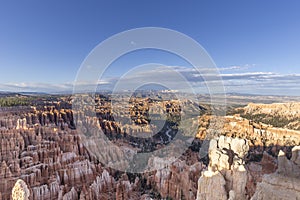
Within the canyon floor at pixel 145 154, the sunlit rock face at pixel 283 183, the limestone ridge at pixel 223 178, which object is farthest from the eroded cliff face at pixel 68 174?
the sunlit rock face at pixel 283 183

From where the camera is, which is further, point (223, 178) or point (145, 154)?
point (145, 154)

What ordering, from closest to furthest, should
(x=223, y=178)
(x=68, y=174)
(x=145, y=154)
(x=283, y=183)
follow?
(x=283, y=183) → (x=223, y=178) → (x=68, y=174) → (x=145, y=154)

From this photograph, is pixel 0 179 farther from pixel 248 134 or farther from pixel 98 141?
pixel 248 134

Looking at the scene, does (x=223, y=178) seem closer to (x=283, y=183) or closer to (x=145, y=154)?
(x=283, y=183)

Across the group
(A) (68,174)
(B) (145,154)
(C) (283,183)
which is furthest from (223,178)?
(B) (145,154)

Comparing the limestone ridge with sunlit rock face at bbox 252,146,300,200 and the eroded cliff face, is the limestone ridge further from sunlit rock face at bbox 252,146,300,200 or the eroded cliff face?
the eroded cliff face

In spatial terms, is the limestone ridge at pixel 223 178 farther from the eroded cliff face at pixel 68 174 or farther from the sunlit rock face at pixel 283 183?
the eroded cliff face at pixel 68 174
